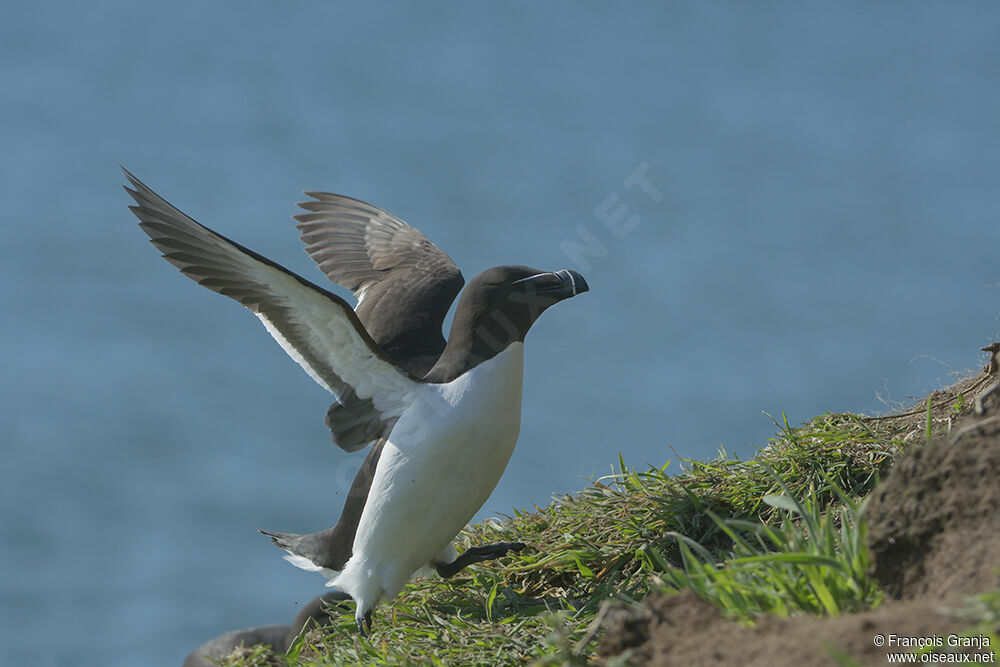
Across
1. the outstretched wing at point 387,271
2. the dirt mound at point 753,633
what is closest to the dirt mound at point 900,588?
the dirt mound at point 753,633

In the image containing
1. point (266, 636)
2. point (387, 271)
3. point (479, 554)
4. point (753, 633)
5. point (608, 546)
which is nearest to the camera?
point (753, 633)

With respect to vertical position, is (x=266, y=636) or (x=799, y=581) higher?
(x=266, y=636)

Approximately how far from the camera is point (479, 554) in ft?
16.0

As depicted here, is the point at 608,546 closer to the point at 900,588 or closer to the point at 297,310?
the point at 297,310

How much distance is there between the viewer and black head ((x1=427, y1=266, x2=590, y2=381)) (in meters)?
4.88

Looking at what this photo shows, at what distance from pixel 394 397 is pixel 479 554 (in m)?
0.84

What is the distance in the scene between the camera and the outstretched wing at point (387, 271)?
19.1 feet

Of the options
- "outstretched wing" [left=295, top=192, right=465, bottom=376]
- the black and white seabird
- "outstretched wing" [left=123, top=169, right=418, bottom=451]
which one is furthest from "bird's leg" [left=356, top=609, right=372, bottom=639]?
"outstretched wing" [left=295, top=192, right=465, bottom=376]

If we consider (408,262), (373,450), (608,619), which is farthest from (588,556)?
(408,262)

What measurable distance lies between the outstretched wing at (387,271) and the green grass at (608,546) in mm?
1290

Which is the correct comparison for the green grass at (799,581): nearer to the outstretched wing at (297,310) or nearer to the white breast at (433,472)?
the white breast at (433,472)

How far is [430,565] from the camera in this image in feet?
16.8

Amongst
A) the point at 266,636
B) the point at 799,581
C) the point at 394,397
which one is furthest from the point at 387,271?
the point at 799,581

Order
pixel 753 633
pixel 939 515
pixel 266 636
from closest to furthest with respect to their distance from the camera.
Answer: pixel 753 633 → pixel 939 515 → pixel 266 636
